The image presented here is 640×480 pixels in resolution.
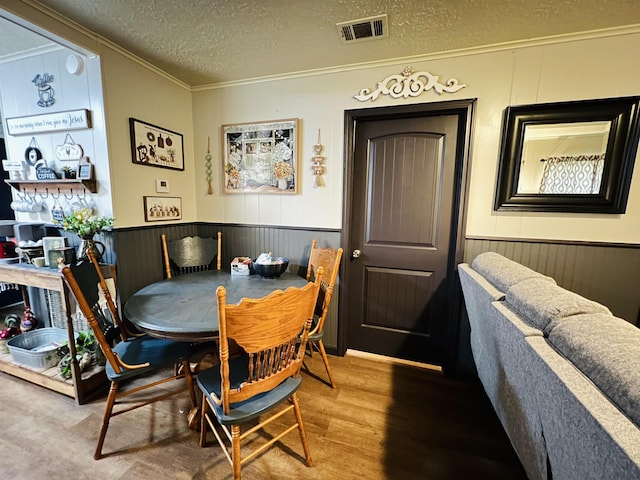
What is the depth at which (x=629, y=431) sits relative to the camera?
543 mm

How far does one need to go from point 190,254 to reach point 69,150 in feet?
3.74

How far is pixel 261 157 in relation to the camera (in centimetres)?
243

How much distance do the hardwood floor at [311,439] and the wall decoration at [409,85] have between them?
2.23 metres

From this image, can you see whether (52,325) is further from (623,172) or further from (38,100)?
(623,172)

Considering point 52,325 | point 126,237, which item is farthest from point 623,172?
point 52,325

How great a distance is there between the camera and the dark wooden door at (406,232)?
81.5 inches

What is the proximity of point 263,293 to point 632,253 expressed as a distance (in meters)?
2.43

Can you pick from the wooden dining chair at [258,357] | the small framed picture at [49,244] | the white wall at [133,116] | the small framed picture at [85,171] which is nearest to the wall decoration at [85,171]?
the small framed picture at [85,171]

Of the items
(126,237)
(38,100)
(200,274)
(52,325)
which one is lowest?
(52,325)

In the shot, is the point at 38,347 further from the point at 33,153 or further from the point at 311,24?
the point at 311,24

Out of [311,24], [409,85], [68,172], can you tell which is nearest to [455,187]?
[409,85]

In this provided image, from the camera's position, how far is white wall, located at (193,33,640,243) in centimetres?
171

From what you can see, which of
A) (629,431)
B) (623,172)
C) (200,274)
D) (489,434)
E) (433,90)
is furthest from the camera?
(200,274)

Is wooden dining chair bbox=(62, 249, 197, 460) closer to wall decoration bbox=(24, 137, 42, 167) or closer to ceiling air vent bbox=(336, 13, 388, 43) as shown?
wall decoration bbox=(24, 137, 42, 167)
